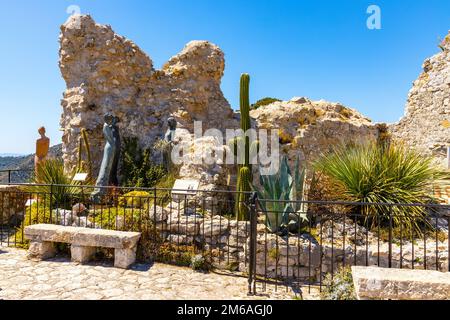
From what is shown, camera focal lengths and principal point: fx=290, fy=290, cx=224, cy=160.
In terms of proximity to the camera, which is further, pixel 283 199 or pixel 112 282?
pixel 283 199

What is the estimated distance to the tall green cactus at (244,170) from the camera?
18.8 feet

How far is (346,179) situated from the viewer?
18.9 feet

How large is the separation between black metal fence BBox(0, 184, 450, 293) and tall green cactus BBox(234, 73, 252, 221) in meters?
0.18

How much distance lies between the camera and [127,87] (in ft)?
34.8

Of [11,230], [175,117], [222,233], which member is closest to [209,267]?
[222,233]

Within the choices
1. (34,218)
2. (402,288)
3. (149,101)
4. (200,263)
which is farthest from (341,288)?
(149,101)

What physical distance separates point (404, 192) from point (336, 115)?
585 cm

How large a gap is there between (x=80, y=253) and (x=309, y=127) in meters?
7.94

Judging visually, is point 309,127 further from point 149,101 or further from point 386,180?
point 149,101

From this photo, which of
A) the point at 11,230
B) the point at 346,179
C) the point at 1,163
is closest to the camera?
the point at 346,179

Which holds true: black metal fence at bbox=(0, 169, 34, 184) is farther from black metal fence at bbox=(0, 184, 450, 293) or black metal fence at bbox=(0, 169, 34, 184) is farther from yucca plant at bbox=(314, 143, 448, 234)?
yucca plant at bbox=(314, 143, 448, 234)

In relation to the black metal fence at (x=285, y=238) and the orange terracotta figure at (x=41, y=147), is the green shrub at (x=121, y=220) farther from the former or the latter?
the orange terracotta figure at (x=41, y=147)
